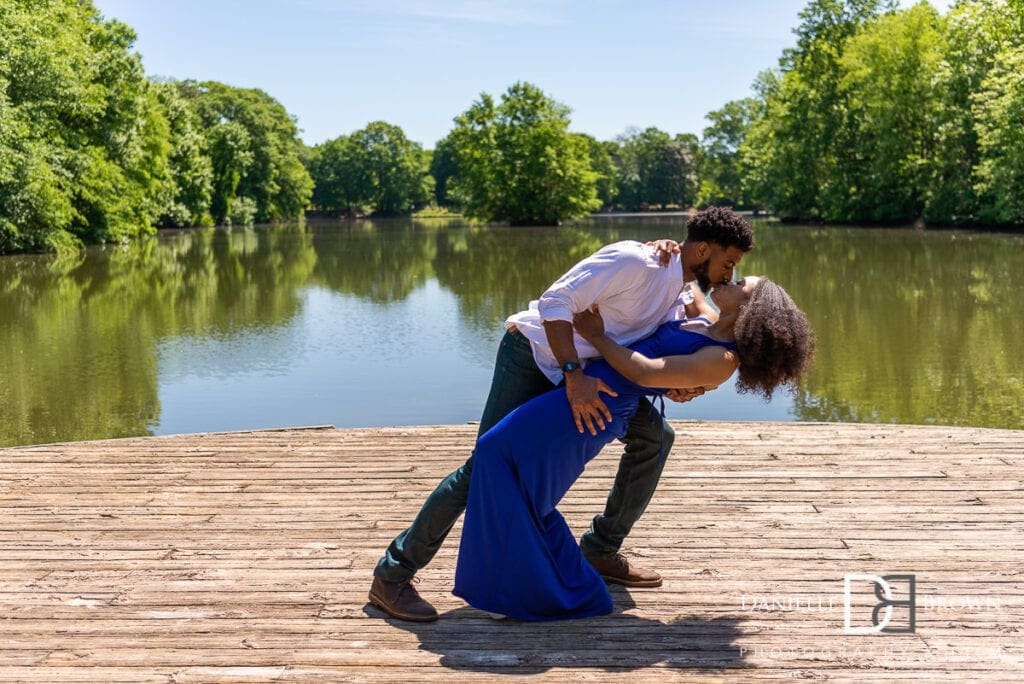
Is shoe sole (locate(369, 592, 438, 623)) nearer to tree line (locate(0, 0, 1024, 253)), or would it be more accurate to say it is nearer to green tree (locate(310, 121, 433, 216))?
tree line (locate(0, 0, 1024, 253))

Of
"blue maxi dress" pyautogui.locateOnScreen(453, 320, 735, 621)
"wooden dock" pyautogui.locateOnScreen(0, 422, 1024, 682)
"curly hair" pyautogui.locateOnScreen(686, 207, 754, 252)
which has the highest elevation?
"curly hair" pyautogui.locateOnScreen(686, 207, 754, 252)

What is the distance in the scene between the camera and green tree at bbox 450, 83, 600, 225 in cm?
6900

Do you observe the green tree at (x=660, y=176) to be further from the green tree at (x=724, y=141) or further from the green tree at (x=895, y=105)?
the green tree at (x=895, y=105)

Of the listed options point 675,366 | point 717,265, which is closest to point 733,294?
point 717,265

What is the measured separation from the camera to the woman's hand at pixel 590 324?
11.7 feet

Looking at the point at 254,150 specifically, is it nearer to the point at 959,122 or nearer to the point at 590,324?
the point at 959,122

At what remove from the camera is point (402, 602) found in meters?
3.63

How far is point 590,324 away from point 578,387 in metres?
0.24

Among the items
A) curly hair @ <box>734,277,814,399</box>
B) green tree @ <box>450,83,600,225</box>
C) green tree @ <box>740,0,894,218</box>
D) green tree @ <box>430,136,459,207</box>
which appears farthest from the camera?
green tree @ <box>430,136,459,207</box>

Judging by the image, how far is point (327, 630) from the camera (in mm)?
3535

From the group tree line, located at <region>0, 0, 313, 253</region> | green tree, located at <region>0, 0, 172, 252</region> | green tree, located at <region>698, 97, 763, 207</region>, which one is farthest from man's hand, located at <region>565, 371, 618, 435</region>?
green tree, located at <region>698, 97, 763, 207</region>

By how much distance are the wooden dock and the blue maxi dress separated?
105mm

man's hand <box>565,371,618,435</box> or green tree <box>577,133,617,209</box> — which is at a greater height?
green tree <box>577,133,617,209</box>

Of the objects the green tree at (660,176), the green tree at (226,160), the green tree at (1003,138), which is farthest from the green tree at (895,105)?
the green tree at (660,176)
